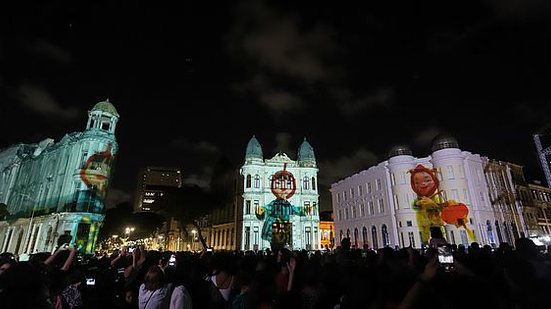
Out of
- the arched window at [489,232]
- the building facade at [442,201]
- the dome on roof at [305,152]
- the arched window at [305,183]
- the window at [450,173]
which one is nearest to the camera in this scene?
the building facade at [442,201]

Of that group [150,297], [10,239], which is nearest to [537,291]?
[150,297]

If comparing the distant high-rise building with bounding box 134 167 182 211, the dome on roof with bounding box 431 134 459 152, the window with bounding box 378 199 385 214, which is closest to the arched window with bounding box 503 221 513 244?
the dome on roof with bounding box 431 134 459 152

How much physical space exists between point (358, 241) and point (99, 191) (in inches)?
1716

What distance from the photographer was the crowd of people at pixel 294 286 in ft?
9.45

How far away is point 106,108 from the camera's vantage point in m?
48.8

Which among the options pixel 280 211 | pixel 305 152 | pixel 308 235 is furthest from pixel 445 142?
pixel 280 211

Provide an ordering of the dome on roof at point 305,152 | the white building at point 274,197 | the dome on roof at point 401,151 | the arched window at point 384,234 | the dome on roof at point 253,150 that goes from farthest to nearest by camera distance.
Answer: the dome on roof at point 305,152, the dome on roof at point 253,150, the white building at point 274,197, the dome on roof at point 401,151, the arched window at point 384,234

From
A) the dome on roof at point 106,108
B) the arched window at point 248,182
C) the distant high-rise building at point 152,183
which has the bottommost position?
the arched window at point 248,182

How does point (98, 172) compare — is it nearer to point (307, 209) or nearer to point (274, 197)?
point (274, 197)

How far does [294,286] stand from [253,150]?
1985 inches

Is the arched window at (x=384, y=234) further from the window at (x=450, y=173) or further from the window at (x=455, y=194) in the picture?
the window at (x=450, y=173)

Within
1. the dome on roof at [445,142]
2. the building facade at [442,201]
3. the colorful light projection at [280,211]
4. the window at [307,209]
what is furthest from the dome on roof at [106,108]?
the dome on roof at [445,142]

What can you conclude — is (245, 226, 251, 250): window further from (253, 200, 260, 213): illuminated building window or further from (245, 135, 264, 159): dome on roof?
(245, 135, 264, 159): dome on roof

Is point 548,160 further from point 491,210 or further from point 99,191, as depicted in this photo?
point 99,191
